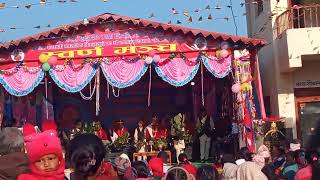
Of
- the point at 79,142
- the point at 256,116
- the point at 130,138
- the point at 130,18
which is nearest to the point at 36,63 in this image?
the point at 130,18

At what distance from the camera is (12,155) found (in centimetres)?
350

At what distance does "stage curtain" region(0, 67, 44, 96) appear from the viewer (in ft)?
42.0

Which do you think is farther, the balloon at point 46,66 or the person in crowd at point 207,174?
the balloon at point 46,66

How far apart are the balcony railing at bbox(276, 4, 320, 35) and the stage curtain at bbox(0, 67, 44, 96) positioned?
557 centimetres

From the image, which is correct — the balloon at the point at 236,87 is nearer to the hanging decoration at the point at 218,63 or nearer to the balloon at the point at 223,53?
the hanging decoration at the point at 218,63

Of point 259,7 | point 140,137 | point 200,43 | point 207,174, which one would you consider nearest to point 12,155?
point 207,174

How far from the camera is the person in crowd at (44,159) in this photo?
3.19m

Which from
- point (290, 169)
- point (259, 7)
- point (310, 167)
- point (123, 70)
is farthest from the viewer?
point (259, 7)

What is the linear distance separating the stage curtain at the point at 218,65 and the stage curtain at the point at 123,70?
133 centimetres

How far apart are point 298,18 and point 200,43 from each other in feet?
8.41

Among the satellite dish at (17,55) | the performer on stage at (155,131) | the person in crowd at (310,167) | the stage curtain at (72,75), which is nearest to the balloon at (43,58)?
the stage curtain at (72,75)

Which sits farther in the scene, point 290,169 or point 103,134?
point 103,134

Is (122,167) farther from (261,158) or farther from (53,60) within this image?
(53,60)

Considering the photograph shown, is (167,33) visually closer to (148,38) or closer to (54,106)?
(148,38)
